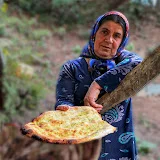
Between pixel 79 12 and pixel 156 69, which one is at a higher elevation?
pixel 79 12

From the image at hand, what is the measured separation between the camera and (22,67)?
4.86m

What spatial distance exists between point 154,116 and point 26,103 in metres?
1.94

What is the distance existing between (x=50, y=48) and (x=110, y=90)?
5938 mm

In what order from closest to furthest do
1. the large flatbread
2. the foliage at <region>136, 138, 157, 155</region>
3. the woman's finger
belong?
the large flatbread < the woman's finger < the foliage at <region>136, 138, 157, 155</region>

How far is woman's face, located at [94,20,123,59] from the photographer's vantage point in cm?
85

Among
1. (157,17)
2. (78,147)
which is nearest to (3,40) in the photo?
(157,17)

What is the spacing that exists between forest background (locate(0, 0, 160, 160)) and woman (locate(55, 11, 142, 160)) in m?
1.10

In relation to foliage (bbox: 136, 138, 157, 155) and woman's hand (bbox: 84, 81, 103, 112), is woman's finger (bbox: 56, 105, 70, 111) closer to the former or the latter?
woman's hand (bbox: 84, 81, 103, 112)

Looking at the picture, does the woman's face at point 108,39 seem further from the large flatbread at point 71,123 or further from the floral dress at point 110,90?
the large flatbread at point 71,123

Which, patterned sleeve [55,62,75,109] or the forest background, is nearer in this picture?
patterned sleeve [55,62,75,109]

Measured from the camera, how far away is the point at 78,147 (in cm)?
38

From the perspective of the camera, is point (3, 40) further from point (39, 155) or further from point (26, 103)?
point (39, 155)

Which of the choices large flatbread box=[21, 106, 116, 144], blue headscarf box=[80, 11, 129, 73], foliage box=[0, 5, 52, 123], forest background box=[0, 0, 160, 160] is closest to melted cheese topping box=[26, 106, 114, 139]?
large flatbread box=[21, 106, 116, 144]

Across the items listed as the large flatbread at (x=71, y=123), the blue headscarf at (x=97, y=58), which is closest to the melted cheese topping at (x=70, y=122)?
the large flatbread at (x=71, y=123)
